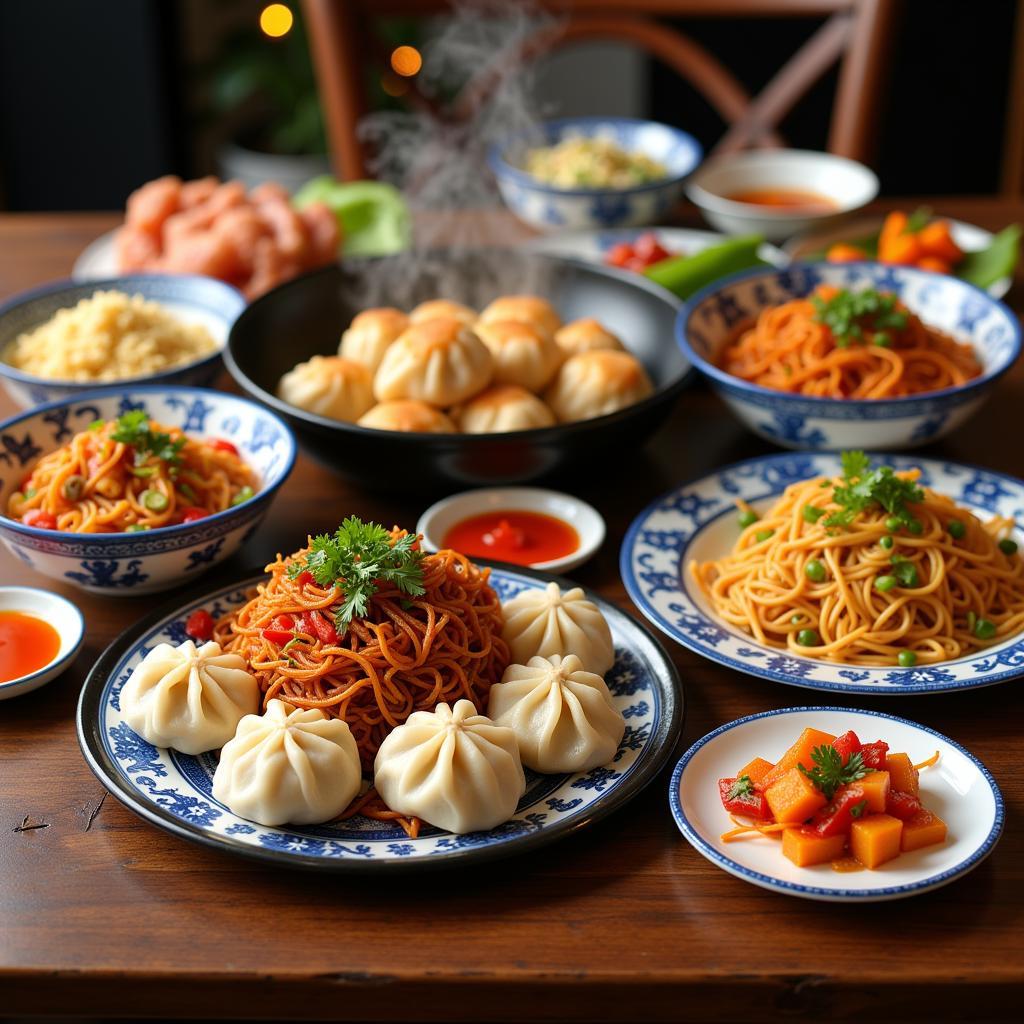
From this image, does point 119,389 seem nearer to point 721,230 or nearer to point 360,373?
point 360,373

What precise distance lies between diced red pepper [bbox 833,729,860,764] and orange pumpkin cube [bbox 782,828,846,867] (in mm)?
118

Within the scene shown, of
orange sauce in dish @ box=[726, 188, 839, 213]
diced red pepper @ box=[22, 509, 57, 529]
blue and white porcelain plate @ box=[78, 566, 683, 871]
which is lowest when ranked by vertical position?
blue and white porcelain plate @ box=[78, 566, 683, 871]

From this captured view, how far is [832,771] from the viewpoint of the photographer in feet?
4.98

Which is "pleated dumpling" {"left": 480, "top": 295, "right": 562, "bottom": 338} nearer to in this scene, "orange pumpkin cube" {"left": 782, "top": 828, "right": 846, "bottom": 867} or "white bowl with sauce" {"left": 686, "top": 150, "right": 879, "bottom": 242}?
"white bowl with sauce" {"left": 686, "top": 150, "right": 879, "bottom": 242}

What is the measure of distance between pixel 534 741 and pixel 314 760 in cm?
28

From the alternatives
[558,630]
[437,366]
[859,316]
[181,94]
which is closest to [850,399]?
[859,316]

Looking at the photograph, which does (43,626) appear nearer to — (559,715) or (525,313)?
(559,715)

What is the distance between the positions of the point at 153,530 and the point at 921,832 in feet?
3.97

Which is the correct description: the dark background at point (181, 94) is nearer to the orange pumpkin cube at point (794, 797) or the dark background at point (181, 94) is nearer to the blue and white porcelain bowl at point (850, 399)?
the blue and white porcelain bowl at point (850, 399)

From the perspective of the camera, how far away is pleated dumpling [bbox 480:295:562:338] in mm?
2580

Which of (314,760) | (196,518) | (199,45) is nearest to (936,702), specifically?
(314,760)

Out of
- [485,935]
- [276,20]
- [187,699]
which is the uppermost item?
[276,20]

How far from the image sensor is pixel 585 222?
3535 mm

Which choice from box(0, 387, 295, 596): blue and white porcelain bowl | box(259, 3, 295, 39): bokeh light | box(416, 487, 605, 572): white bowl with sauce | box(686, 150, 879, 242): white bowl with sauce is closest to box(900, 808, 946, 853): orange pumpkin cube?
Answer: box(416, 487, 605, 572): white bowl with sauce
